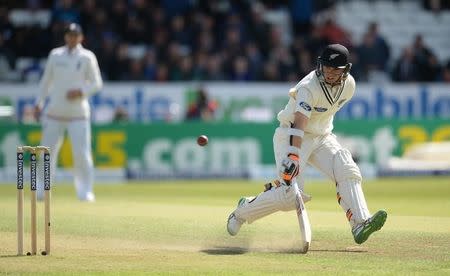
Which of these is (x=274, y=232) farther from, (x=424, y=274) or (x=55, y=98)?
(x=55, y=98)

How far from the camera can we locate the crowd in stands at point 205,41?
20516 mm

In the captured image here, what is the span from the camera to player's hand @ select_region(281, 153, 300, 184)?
28.6ft

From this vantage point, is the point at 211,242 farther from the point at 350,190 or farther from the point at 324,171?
the point at 350,190

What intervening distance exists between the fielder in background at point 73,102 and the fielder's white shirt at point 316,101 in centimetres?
492

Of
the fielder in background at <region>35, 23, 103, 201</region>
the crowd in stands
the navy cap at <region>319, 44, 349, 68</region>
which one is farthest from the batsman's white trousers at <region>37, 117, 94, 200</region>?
the crowd in stands

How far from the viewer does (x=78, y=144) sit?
13.8 m

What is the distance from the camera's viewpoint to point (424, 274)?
7.58 m

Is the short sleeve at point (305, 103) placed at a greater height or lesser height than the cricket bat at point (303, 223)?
greater

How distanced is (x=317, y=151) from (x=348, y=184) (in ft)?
1.34

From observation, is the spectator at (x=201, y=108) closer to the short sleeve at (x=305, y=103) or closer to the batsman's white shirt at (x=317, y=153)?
the batsman's white shirt at (x=317, y=153)

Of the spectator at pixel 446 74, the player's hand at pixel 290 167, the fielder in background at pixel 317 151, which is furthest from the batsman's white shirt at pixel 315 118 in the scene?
the spectator at pixel 446 74

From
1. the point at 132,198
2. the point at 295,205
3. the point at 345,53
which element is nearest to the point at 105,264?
the point at 295,205

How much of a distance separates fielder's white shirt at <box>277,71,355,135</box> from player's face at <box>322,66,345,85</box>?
0.22ft

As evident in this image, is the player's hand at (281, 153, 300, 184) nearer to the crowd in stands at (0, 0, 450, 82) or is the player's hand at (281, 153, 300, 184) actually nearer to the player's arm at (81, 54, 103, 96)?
the player's arm at (81, 54, 103, 96)
